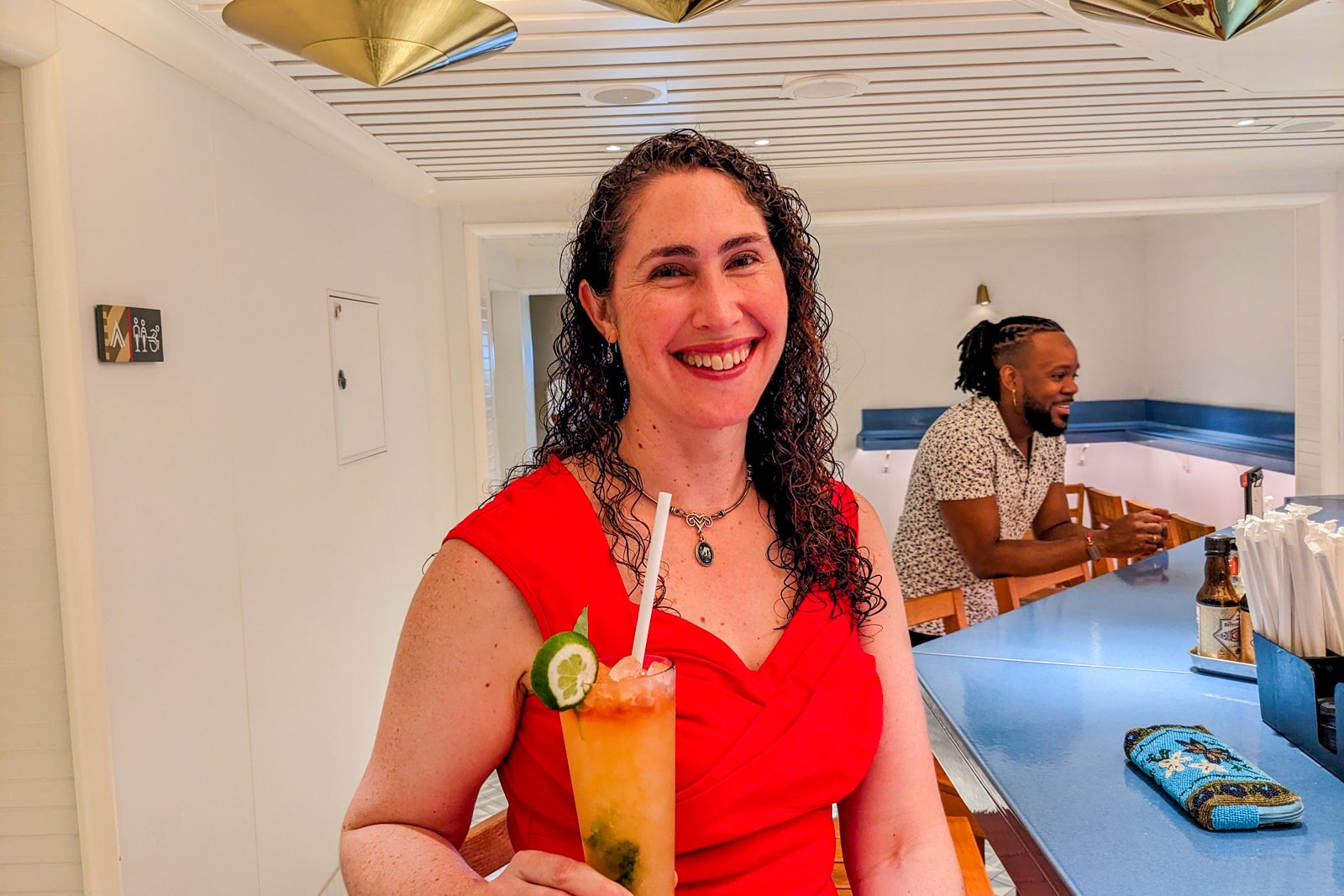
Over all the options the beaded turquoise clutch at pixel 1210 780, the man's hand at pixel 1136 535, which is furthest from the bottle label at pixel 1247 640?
the man's hand at pixel 1136 535

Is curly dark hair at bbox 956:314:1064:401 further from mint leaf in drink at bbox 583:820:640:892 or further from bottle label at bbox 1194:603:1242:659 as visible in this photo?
mint leaf in drink at bbox 583:820:640:892

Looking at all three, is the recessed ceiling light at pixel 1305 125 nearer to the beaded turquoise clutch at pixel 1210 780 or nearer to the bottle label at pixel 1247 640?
the bottle label at pixel 1247 640

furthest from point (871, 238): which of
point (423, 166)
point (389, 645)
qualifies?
point (389, 645)

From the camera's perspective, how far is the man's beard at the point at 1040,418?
336 cm

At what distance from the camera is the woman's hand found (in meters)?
0.91

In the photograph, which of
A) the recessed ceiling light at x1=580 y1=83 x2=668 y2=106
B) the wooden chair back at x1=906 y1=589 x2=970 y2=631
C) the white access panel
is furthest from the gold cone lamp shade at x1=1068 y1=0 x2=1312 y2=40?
the white access panel

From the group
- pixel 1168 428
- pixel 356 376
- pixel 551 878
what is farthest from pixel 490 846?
pixel 1168 428

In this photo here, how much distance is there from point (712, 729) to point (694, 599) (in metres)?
0.17

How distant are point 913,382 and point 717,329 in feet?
25.3

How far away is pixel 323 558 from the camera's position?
3816 mm

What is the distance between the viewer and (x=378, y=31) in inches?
79.5

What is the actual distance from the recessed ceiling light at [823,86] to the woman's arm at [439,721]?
2909mm

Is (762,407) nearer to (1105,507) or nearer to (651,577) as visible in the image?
(651,577)

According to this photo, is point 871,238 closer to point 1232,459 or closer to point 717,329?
point 1232,459
